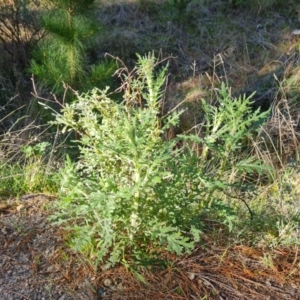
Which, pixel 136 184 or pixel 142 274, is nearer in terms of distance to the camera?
pixel 136 184

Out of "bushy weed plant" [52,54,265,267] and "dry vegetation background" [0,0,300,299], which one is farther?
"dry vegetation background" [0,0,300,299]

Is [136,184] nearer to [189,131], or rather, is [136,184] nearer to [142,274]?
[142,274]

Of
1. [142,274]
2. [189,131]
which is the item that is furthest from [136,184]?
[189,131]

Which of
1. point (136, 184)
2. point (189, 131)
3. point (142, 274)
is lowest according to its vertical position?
point (189, 131)

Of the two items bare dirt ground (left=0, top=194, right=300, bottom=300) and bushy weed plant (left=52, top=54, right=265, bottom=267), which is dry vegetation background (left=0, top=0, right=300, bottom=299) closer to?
bare dirt ground (left=0, top=194, right=300, bottom=300)

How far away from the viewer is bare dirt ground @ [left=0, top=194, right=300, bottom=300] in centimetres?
199

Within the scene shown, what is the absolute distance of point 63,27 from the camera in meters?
4.82

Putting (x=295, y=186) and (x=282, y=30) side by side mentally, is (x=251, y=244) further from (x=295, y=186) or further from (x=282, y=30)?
(x=282, y=30)

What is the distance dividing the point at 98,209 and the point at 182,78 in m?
5.75

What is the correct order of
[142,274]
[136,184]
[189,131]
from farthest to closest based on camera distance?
[189,131]
[142,274]
[136,184]

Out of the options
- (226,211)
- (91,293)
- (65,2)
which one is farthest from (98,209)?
(65,2)

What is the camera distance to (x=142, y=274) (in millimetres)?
2045

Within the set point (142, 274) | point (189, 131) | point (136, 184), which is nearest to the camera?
point (136, 184)

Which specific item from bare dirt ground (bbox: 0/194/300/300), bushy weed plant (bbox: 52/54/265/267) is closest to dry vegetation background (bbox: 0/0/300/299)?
bare dirt ground (bbox: 0/194/300/300)
